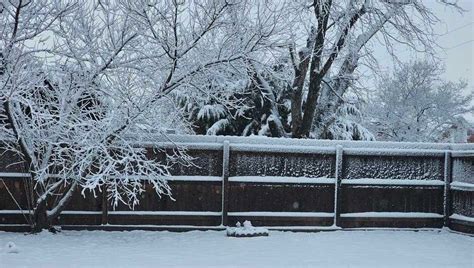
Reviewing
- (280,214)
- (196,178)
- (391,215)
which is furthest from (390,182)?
(196,178)

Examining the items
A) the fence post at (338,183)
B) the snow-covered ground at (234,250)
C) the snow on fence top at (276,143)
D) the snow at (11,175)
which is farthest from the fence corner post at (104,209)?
the fence post at (338,183)

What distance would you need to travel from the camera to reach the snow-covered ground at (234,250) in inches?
242

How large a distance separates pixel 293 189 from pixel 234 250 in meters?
2.02

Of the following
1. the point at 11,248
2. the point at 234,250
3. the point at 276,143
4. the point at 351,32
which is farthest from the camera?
the point at 351,32

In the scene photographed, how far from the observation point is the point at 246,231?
7.86m

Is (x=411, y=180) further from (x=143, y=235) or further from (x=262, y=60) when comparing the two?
(x=143, y=235)

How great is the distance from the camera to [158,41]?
7.34 m

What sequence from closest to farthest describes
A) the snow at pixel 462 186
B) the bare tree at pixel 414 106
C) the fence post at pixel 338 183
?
the snow at pixel 462 186 < the fence post at pixel 338 183 < the bare tree at pixel 414 106

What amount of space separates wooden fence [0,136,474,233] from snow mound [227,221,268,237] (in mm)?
333

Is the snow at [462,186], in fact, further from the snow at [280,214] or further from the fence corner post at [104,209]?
the fence corner post at [104,209]

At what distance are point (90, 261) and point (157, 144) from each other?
2.41 meters

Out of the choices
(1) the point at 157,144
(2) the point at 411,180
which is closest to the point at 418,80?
(2) the point at 411,180

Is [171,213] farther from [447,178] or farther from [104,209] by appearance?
[447,178]

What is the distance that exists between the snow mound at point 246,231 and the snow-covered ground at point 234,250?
0.13m
